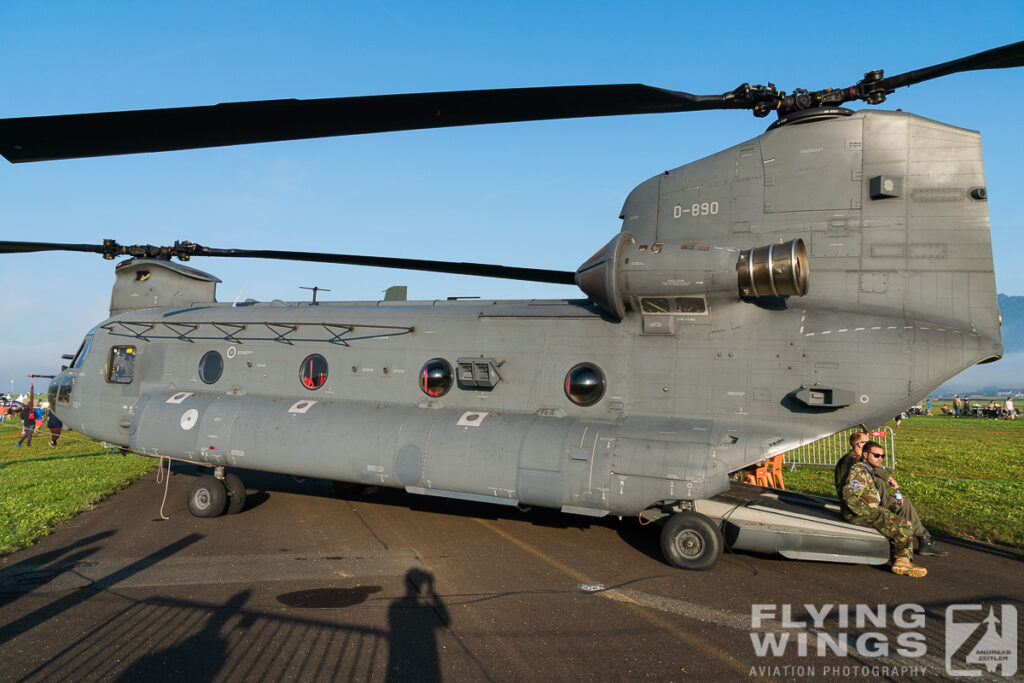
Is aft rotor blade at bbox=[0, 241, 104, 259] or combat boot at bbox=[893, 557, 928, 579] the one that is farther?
aft rotor blade at bbox=[0, 241, 104, 259]

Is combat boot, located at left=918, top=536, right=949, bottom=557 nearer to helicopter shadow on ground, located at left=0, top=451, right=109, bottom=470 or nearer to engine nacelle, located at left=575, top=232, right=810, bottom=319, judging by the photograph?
engine nacelle, located at left=575, top=232, right=810, bottom=319

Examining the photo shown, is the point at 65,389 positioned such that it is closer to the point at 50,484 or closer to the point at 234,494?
the point at 50,484

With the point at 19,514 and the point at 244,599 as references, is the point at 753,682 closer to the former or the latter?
the point at 244,599

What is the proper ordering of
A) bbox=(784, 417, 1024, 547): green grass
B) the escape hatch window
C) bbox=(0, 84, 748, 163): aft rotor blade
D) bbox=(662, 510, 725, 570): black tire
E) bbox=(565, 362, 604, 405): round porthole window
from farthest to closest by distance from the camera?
1. the escape hatch window
2. bbox=(784, 417, 1024, 547): green grass
3. bbox=(565, 362, 604, 405): round porthole window
4. bbox=(662, 510, 725, 570): black tire
5. bbox=(0, 84, 748, 163): aft rotor blade

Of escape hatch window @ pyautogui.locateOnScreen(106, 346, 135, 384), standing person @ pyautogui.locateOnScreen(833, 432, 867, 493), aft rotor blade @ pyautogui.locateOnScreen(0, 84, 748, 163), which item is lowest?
standing person @ pyautogui.locateOnScreen(833, 432, 867, 493)

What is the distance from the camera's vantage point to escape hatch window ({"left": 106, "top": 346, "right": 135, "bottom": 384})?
13.1 m

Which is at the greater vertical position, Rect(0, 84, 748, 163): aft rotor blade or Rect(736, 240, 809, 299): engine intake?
Rect(0, 84, 748, 163): aft rotor blade

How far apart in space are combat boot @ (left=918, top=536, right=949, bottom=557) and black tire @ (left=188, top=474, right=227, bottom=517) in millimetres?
10966

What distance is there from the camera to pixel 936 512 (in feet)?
35.6

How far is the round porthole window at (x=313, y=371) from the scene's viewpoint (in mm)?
11398

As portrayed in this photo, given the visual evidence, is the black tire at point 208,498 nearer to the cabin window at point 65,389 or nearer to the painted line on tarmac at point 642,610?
the cabin window at point 65,389

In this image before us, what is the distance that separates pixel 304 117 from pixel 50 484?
468 inches

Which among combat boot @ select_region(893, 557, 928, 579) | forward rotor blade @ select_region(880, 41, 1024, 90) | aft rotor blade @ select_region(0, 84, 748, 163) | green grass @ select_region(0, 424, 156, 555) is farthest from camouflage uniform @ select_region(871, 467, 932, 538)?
green grass @ select_region(0, 424, 156, 555)

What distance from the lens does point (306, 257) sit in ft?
37.6
